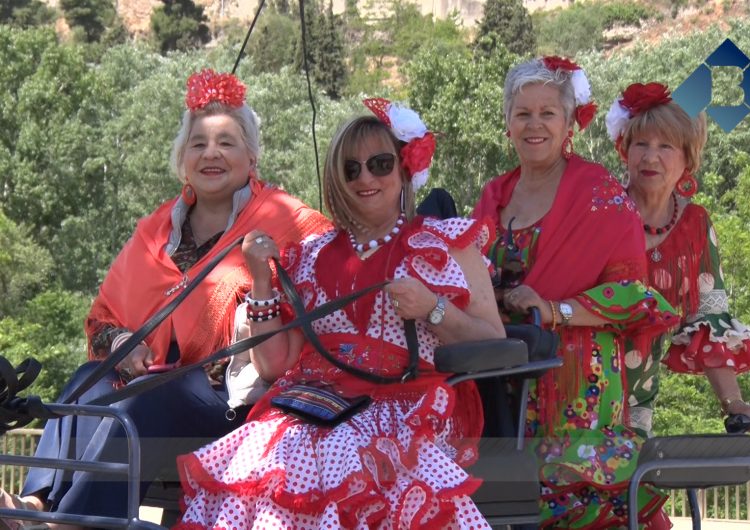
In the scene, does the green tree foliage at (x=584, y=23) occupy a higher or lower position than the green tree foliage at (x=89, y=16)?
lower

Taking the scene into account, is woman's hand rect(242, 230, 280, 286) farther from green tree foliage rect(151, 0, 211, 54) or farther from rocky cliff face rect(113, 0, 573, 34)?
rocky cliff face rect(113, 0, 573, 34)

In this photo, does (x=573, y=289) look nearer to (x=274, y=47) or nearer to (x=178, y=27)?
(x=274, y=47)

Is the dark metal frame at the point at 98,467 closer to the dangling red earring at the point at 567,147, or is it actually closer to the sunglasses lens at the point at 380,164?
the sunglasses lens at the point at 380,164

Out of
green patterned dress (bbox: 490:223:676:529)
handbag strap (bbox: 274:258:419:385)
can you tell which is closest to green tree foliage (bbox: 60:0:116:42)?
green patterned dress (bbox: 490:223:676:529)

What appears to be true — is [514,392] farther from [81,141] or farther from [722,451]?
[81,141]

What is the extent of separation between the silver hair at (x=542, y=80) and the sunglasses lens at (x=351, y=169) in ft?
2.75

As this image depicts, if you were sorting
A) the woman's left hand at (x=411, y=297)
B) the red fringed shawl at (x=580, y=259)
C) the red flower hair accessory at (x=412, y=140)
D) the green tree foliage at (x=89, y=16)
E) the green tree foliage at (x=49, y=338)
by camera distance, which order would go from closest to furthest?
the woman's left hand at (x=411, y=297), the red flower hair accessory at (x=412, y=140), the red fringed shawl at (x=580, y=259), the green tree foliage at (x=49, y=338), the green tree foliage at (x=89, y=16)

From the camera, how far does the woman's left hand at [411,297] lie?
3.40 m

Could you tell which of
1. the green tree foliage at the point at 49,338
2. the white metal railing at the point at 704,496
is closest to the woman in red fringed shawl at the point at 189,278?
the white metal railing at the point at 704,496

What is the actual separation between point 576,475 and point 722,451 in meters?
0.49

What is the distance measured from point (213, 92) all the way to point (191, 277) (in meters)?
0.67

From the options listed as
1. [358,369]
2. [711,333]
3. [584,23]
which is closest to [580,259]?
[711,333]

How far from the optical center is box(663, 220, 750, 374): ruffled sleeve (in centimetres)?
434

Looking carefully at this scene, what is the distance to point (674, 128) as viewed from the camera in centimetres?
439
